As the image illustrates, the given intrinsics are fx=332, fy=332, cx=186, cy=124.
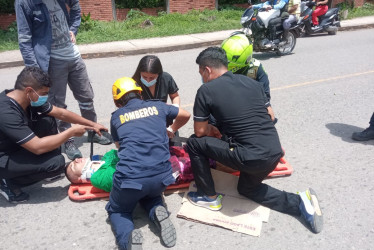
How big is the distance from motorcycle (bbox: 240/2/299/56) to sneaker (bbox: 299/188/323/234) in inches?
230

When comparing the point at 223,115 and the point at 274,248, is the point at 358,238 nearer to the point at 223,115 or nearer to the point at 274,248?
the point at 274,248

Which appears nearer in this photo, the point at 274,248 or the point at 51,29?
the point at 274,248

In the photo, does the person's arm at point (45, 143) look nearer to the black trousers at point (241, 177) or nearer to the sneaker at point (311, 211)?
the black trousers at point (241, 177)

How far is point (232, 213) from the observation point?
289 centimetres

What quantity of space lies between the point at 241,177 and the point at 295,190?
25.5 inches

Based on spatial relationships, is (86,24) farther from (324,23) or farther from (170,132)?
(170,132)

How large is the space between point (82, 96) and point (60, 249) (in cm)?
200

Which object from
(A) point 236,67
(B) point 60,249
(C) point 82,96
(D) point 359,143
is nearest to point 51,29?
(C) point 82,96

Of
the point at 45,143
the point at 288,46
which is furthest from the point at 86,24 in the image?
the point at 45,143

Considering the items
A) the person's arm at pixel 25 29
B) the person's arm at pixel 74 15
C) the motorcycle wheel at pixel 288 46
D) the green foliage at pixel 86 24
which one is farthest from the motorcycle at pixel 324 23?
the person's arm at pixel 25 29

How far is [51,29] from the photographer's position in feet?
11.7

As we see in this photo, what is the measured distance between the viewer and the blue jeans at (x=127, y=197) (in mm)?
Result: 2521

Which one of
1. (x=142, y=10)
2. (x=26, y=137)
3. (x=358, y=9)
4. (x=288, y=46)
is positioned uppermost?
(x=142, y=10)

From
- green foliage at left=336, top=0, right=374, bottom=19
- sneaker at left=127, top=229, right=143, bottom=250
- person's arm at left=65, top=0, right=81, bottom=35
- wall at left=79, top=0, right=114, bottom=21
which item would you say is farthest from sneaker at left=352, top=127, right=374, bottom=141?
green foliage at left=336, top=0, right=374, bottom=19
